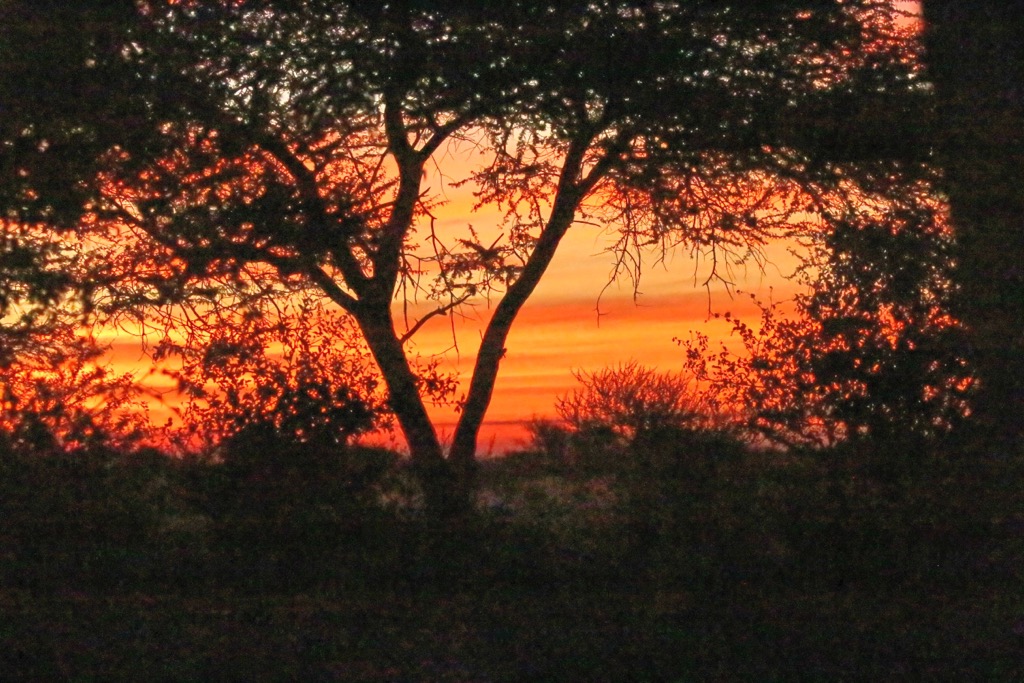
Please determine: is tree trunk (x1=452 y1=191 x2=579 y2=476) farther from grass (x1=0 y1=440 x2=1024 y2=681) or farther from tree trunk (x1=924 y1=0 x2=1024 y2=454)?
tree trunk (x1=924 y1=0 x2=1024 y2=454)

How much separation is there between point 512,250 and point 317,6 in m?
1.99

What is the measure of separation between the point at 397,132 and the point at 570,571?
2947 millimetres

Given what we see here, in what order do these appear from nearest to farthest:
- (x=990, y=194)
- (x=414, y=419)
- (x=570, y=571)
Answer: (x=570, y=571) → (x=414, y=419) → (x=990, y=194)

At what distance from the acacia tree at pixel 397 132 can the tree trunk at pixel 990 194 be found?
33 centimetres

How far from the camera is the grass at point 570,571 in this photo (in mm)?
6754

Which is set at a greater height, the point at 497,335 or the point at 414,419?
the point at 497,335

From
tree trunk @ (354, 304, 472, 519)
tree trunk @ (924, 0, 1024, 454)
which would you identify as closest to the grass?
tree trunk @ (354, 304, 472, 519)

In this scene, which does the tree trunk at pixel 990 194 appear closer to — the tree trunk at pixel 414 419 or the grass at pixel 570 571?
the grass at pixel 570 571

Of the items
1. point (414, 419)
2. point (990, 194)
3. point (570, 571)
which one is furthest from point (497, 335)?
point (990, 194)

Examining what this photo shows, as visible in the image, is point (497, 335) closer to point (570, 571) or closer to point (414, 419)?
point (414, 419)

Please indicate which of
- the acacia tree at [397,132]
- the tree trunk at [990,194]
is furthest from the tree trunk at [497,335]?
the tree trunk at [990,194]

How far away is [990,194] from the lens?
7.82 m

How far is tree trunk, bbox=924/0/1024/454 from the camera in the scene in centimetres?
766

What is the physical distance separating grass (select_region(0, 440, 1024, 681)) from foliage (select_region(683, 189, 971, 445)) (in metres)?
0.30
